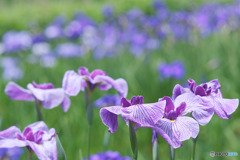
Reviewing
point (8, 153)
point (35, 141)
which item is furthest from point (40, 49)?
point (35, 141)

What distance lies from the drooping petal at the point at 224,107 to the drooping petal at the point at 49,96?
379mm

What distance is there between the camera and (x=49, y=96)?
789 millimetres

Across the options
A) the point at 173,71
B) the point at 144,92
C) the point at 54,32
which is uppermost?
the point at 54,32

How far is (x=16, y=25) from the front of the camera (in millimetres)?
5852

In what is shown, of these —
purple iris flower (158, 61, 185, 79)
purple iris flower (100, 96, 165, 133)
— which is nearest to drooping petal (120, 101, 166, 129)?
purple iris flower (100, 96, 165, 133)

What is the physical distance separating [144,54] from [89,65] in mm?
649

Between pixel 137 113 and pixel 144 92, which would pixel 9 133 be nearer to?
pixel 137 113

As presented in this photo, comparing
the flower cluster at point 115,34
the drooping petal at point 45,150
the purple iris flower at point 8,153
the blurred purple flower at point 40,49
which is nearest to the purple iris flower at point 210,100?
the drooping petal at point 45,150

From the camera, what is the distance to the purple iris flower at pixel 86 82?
751 mm

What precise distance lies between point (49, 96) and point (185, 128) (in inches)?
14.6

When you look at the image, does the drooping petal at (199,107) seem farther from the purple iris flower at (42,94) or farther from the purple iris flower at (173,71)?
the purple iris flower at (173,71)

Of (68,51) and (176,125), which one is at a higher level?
(68,51)

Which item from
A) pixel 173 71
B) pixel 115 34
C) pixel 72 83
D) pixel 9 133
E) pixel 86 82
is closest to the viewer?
pixel 9 133

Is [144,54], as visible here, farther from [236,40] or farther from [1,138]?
[1,138]
